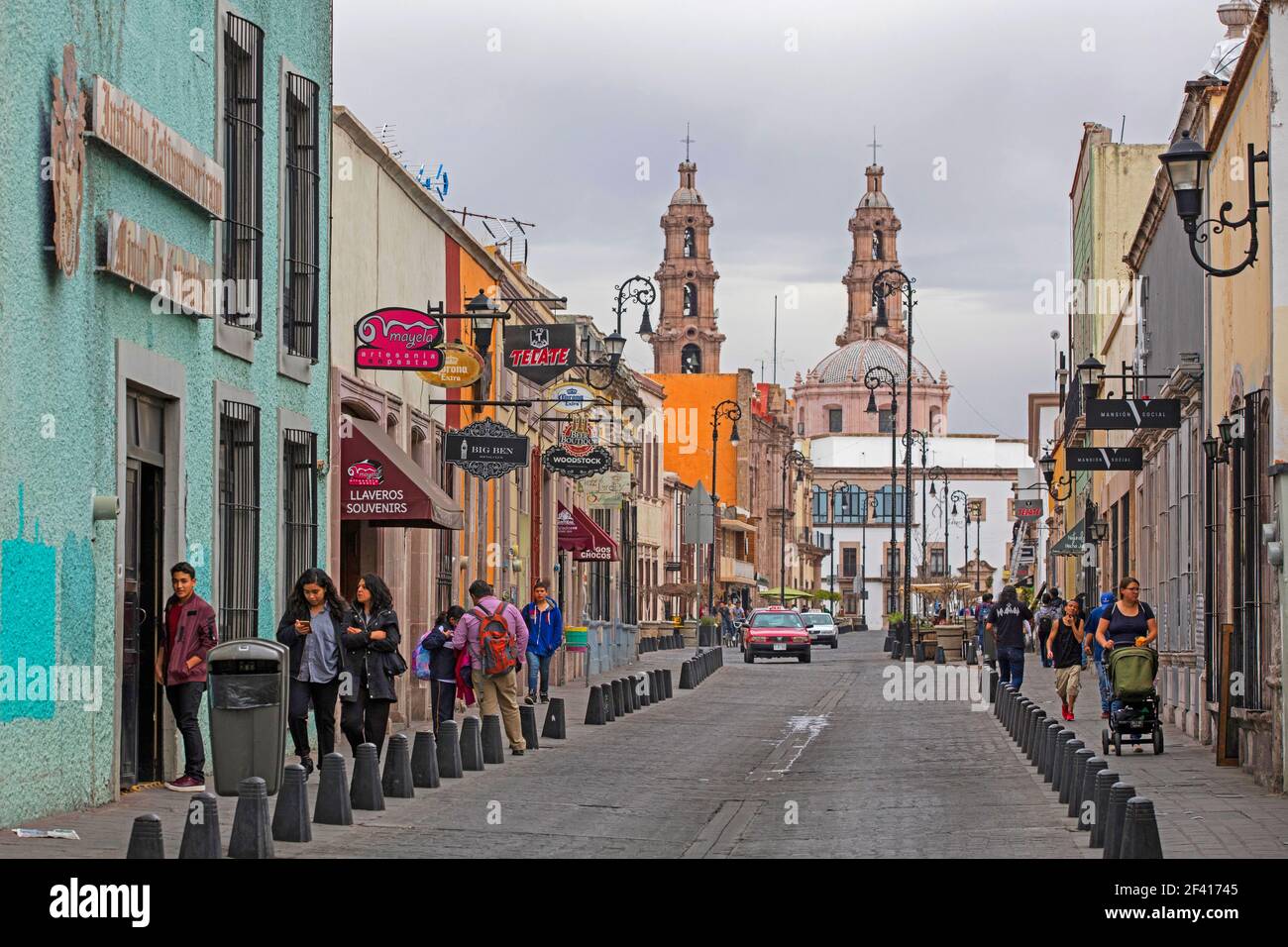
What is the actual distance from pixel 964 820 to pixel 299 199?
32.0ft

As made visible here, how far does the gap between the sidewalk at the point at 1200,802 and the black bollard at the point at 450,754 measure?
16.5 feet

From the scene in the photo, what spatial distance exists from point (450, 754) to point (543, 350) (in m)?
11.6

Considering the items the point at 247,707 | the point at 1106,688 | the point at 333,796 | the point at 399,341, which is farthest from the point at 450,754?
the point at 1106,688

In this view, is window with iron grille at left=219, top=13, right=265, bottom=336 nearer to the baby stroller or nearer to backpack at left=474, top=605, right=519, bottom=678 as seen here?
backpack at left=474, top=605, right=519, bottom=678

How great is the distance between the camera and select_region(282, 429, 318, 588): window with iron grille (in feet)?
69.1

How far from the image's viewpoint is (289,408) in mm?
20922

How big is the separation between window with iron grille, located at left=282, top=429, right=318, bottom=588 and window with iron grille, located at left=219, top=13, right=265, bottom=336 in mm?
1811

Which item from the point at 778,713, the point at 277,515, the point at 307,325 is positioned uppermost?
the point at 307,325

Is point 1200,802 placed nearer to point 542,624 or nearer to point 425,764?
point 425,764

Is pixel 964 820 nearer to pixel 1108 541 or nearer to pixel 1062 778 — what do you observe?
pixel 1062 778

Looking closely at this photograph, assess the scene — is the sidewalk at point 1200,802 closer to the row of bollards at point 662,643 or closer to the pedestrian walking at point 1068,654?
the pedestrian walking at point 1068,654

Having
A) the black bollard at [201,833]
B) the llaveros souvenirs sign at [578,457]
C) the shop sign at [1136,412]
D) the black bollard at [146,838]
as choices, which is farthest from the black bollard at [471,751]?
the llaveros souvenirs sign at [578,457]

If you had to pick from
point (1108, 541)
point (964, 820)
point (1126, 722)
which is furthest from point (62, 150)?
point (1108, 541)

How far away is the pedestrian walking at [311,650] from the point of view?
1748 centimetres
